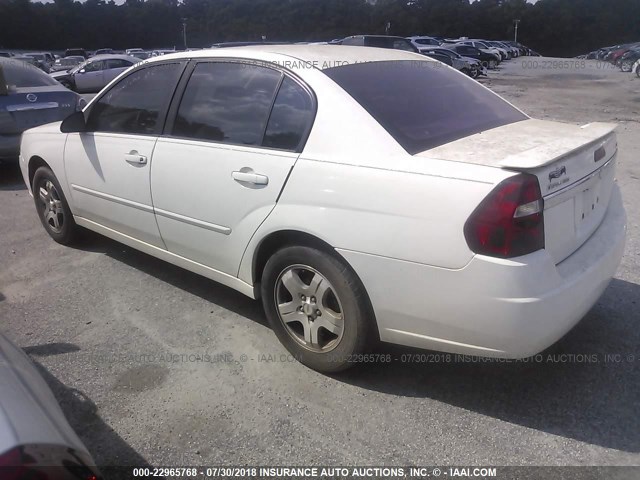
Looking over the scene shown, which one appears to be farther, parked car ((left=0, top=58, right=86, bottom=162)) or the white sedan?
parked car ((left=0, top=58, right=86, bottom=162))

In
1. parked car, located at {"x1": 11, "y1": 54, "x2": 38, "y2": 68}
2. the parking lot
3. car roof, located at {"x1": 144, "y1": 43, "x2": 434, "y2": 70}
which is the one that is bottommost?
Result: the parking lot

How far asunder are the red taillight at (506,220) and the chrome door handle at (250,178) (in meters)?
1.13

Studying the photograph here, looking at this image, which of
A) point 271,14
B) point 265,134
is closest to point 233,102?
point 265,134

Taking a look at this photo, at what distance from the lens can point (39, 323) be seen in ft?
11.6

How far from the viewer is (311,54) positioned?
3203 millimetres

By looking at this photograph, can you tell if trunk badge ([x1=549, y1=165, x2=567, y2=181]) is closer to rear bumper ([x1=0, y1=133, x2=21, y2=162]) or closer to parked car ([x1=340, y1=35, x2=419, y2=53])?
rear bumper ([x1=0, y1=133, x2=21, y2=162])

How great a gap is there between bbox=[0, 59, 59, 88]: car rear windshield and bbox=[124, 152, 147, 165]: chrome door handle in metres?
4.66

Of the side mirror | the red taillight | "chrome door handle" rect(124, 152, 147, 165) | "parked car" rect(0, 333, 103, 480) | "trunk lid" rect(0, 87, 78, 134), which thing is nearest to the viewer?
"parked car" rect(0, 333, 103, 480)

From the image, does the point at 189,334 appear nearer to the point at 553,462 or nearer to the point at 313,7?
the point at 553,462

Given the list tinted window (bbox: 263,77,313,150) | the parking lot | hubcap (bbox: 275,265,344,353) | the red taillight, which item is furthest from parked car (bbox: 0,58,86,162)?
the red taillight

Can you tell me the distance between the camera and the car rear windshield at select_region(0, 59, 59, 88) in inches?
287

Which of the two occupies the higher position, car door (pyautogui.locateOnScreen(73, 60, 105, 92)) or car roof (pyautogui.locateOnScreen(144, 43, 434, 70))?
car roof (pyautogui.locateOnScreen(144, 43, 434, 70))

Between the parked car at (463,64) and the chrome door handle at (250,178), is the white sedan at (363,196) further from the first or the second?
the parked car at (463,64)

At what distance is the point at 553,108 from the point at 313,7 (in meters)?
71.8
